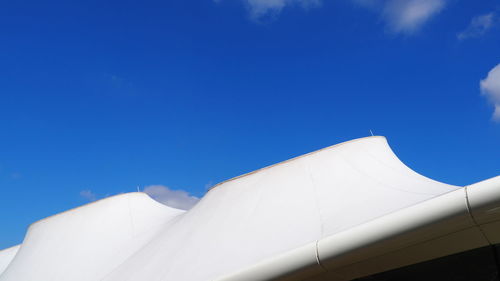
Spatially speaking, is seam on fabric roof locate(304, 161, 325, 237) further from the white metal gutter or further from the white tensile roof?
the white metal gutter

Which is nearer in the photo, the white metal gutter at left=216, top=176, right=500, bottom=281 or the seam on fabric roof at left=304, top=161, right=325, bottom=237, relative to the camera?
the white metal gutter at left=216, top=176, right=500, bottom=281

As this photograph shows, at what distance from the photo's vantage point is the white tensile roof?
5.34 meters

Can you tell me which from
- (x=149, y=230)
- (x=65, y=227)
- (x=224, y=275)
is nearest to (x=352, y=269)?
(x=224, y=275)

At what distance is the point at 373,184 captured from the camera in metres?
9.26

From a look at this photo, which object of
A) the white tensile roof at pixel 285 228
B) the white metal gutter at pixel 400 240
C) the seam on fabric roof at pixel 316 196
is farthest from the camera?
the seam on fabric roof at pixel 316 196

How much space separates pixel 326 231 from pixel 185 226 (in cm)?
435

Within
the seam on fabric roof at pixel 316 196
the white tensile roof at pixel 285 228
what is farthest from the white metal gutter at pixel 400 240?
the seam on fabric roof at pixel 316 196

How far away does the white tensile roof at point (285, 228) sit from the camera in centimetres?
534

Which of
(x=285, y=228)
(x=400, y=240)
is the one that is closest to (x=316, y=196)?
(x=285, y=228)

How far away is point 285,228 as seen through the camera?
8117 millimetres

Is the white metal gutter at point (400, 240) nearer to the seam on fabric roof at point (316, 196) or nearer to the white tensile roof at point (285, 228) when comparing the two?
the white tensile roof at point (285, 228)

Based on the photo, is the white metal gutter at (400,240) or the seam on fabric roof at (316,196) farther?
the seam on fabric roof at (316,196)

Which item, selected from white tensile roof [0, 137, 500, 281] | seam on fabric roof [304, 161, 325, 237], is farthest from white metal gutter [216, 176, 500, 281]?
seam on fabric roof [304, 161, 325, 237]

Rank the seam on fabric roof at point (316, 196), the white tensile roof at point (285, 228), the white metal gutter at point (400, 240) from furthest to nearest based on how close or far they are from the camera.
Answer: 1. the seam on fabric roof at point (316, 196)
2. the white tensile roof at point (285, 228)
3. the white metal gutter at point (400, 240)
